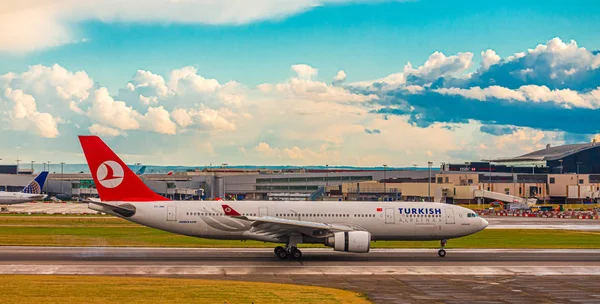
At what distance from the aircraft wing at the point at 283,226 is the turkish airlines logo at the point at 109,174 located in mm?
7231

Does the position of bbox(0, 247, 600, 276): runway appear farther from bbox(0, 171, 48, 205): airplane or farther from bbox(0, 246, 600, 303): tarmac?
bbox(0, 171, 48, 205): airplane

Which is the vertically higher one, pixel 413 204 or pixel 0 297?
pixel 413 204

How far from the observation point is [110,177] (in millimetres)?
39938

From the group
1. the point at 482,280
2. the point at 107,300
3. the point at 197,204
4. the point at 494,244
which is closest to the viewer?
the point at 107,300

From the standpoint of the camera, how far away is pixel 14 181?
174000 mm

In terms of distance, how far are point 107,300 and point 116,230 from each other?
1431 inches

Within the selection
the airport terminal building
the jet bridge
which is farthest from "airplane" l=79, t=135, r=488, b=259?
the jet bridge

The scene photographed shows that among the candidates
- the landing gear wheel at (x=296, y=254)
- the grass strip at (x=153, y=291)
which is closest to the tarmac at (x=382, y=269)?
the landing gear wheel at (x=296, y=254)

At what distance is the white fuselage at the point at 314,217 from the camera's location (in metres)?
38.9

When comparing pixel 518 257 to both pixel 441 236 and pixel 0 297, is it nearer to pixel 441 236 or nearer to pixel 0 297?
pixel 441 236

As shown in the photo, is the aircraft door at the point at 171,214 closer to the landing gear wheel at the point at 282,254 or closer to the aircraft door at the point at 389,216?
the landing gear wheel at the point at 282,254

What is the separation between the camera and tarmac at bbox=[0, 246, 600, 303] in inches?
1085

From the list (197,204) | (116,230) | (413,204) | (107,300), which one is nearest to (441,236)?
(413,204)

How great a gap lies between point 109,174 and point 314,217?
1285 centimetres
